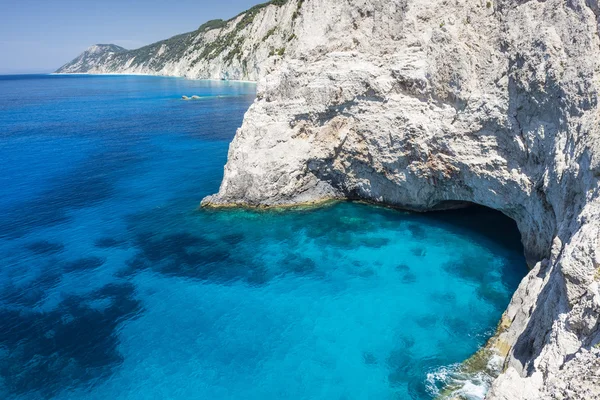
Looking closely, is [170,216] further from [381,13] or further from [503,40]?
[503,40]

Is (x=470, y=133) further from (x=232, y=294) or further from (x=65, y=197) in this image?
(x=65, y=197)

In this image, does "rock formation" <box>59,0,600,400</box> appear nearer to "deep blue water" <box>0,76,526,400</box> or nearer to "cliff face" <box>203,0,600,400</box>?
"cliff face" <box>203,0,600,400</box>

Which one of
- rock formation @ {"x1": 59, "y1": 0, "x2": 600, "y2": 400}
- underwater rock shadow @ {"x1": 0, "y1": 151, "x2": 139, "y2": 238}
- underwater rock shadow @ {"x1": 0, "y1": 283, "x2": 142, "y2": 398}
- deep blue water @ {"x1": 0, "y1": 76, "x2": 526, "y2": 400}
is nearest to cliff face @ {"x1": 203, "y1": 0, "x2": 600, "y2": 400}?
rock formation @ {"x1": 59, "y1": 0, "x2": 600, "y2": 400}

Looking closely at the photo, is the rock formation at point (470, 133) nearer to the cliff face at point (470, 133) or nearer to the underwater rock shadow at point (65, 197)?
the cliff face at point (470, 133)

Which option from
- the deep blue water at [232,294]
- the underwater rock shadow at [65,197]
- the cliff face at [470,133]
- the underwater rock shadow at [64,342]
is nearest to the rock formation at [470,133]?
the cliff face at [470,133]

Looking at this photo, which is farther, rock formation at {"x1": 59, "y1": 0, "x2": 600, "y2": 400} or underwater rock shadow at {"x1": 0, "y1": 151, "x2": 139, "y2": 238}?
underwater rock shadow at {"x1": 0, "y1": 151, "x2": 139, "y2": 238}

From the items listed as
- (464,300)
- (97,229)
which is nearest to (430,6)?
(464,300)

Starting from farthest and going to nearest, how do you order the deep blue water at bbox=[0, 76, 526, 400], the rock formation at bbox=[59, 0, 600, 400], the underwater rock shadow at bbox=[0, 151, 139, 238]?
1. the underwater rock shadow at bbox=[0, 151, 139, 238]
2. the deep blue water at bbox=[0, 76, 526, 400]
3. the rock formation at bbox=[59, 0, 600, 400]
